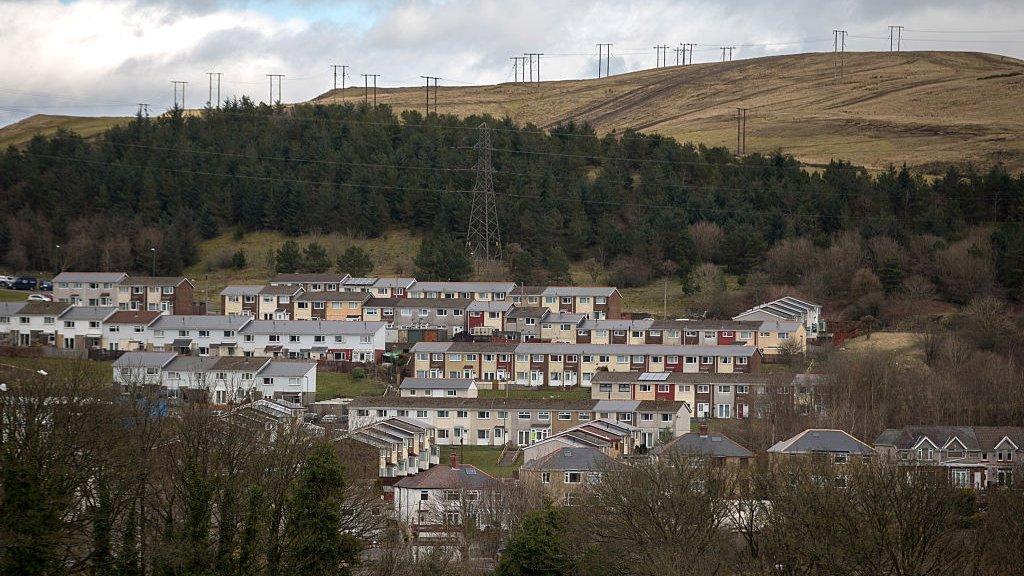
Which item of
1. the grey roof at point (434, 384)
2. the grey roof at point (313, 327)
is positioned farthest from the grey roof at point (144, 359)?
the grey roof at point (434, 384)

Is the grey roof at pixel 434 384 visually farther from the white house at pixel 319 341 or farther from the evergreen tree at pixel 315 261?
the evergreen tree at pixel 315 261

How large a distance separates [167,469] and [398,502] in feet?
21.5

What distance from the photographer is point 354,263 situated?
67812mm

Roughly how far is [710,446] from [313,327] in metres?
21.9

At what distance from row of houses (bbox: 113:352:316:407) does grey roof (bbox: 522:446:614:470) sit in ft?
40.3

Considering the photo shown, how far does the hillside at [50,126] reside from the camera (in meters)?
124

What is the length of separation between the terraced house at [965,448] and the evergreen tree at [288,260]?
33647 mm

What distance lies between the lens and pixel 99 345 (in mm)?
58031

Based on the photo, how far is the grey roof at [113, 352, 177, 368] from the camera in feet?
169

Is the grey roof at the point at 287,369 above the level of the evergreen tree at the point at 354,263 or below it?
below

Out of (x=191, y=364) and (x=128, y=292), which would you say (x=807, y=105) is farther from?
(x=191, y=364)

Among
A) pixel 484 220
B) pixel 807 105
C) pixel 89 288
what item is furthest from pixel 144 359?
pixel 807 105

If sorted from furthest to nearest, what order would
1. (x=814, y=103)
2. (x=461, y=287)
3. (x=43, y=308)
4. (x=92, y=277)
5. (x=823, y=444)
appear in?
1. (x=814, y=103)
2. (x=92, y=277)
3. (x=461, y=287)
4. (x=43, y=308)
5. (x=823, y=444)

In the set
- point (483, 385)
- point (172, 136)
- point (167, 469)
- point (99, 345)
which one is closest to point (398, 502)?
point (167, 469)
